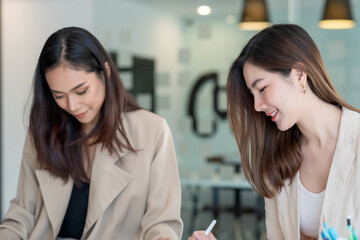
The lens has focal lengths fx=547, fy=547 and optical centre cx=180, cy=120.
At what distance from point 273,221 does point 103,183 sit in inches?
26.1

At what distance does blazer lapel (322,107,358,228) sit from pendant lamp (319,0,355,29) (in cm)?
246

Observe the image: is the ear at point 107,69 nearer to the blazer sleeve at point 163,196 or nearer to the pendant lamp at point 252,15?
the blazer sleeve at point 163,196

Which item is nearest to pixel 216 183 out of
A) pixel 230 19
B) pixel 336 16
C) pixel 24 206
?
pixel 230 19

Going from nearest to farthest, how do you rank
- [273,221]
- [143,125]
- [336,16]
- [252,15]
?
1. [273,221]
2. [143,125]
3. [336,16]
4. [252,15]

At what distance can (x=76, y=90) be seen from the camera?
2086 mm

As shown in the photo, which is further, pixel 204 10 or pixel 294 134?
pixel 204 10

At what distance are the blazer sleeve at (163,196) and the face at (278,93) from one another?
1.69 ft

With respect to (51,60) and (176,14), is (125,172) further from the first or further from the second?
(176,14)

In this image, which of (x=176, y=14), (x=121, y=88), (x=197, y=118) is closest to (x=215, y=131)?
(x=197, y=118)

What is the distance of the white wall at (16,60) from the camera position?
5.48 m

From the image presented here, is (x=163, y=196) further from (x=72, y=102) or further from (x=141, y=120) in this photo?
(x=72, y=102)

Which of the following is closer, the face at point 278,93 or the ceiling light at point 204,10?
the face at point 278,93

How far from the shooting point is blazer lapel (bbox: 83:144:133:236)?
208cm

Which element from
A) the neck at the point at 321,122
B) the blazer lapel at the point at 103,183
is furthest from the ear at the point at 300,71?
the blazer lapel at the point at 103,183
